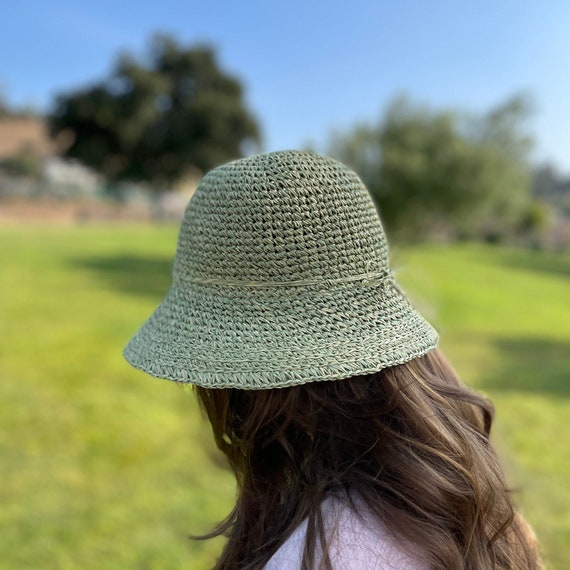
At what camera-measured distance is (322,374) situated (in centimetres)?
100

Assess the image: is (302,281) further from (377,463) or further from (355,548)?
(355,548)

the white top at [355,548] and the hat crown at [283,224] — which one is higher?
the hat crown at [283,224]

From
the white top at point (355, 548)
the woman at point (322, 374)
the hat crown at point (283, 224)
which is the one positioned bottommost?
the white top at point (355, 548)

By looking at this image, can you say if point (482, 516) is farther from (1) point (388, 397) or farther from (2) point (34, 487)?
(2) point (34, 487)

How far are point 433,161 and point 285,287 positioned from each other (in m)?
13.1

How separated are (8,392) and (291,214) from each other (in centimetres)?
475

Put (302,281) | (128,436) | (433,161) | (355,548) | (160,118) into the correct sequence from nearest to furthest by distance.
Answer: (355,548)
(302,281)
(128,436)
(433,161)
(160,118)

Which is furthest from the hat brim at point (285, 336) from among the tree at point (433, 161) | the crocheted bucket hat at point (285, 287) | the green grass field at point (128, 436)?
the tree at point (433, 161)

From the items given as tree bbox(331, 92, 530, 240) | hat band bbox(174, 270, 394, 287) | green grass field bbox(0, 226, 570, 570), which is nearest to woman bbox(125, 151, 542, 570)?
hat band bbox(174, 270, 394, 287)

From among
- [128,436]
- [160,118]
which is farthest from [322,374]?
[160,118]

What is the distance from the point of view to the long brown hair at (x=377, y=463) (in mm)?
1037

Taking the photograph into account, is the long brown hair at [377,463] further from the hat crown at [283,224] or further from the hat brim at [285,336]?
the hat crown at [283,224]

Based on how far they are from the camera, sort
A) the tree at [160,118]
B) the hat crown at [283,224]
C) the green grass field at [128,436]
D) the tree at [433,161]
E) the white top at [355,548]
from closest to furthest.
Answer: the white top at [355,548]
the hat crown at [283,224]
the green grass field at [128,436]
the tree at [433,161]
the tree at [160,118]

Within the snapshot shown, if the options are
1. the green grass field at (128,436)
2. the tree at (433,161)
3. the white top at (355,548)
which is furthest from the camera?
the tree at (433,161)
